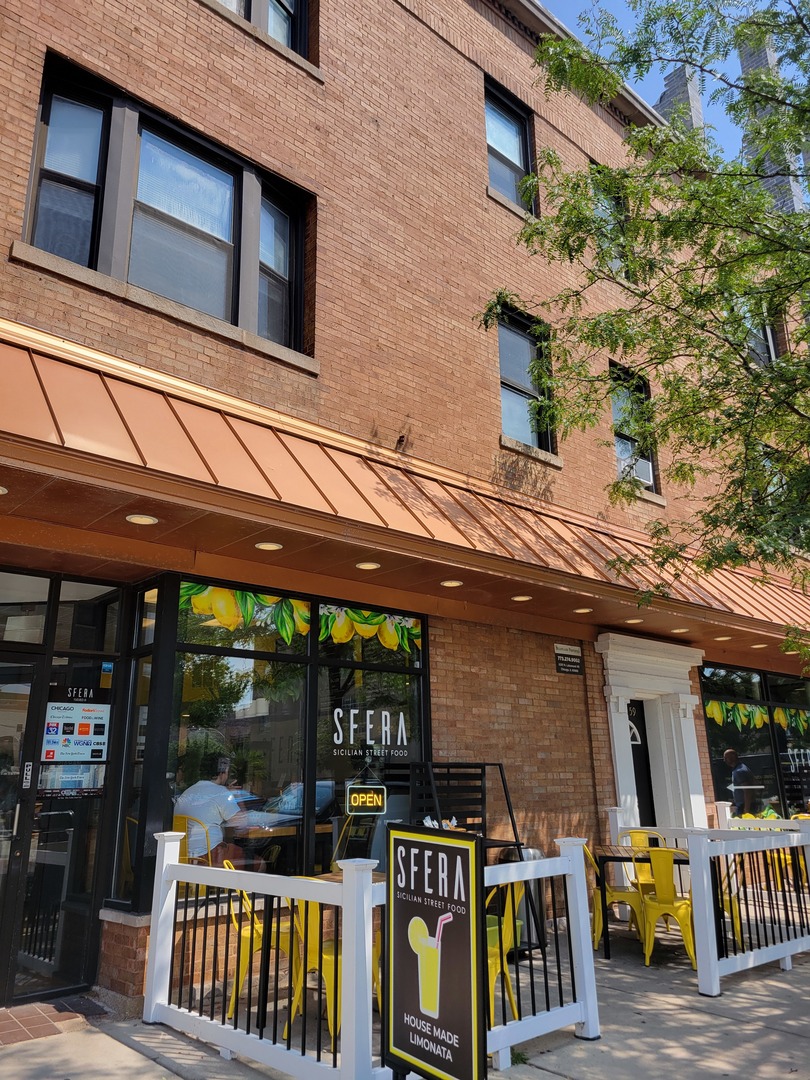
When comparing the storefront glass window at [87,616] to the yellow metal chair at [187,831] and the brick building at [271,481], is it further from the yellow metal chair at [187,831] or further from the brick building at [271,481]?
the yellow metal chair at [187,831]

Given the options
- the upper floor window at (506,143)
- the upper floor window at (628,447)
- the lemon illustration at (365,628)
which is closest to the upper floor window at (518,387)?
the upper floor window at (628,447)

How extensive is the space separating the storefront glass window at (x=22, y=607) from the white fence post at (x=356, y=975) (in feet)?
11.4

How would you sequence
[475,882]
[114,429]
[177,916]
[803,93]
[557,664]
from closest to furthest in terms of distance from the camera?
[475,882]
[114,429]
[177,916]
[803,93]
[557,664]

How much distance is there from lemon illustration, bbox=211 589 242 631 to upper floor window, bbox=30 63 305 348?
2628 mm

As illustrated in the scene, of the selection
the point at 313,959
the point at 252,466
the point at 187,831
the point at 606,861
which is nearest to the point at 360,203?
the point at 252,466

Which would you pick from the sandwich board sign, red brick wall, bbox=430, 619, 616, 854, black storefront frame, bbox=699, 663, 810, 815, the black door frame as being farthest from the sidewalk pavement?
black storefront frame, bbox=699, 663, 810, 815

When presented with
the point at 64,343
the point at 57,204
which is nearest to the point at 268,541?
the point at 64,343

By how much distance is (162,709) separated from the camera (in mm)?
6555

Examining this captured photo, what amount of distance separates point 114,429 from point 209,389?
5.49 ft

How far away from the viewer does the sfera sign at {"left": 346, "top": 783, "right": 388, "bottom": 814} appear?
7.69 metres

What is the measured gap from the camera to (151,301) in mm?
6992

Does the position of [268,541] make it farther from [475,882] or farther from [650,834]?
[650,834]

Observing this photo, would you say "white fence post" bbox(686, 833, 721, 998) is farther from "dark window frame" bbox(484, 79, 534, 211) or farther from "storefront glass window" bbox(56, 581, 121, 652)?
"dark window frame" bbox(484, 79, 534, 211)

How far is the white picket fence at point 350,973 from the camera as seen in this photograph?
4.41 m
